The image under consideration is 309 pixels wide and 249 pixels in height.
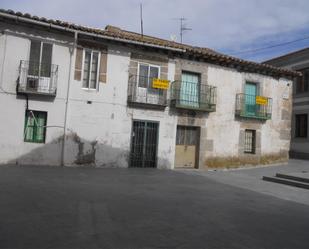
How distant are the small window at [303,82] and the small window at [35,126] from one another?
16.9m

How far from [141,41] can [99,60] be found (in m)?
1.93

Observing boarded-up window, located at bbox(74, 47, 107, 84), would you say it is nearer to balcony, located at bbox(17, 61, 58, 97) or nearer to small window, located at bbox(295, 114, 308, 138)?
balcony, located at bbox(17, 61, 58, 97)

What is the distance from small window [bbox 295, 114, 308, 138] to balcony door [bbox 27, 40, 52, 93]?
655 inches

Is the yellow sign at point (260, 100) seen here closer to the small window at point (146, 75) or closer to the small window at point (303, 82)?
the small window at point (146, 75)

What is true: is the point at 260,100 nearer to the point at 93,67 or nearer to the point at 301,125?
the point at 301,125

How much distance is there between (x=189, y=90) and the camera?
54.4ft

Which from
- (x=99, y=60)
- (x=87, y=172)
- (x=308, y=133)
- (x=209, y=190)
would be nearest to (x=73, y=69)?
(x=99, y=60)

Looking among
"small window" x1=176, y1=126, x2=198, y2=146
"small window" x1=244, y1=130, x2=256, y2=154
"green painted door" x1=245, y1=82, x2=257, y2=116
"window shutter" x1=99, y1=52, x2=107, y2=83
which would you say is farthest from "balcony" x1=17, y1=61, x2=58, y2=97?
"small window" x1=244, y1=130, x2=256, y2=154

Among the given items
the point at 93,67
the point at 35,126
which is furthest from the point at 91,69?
the point at 35,126

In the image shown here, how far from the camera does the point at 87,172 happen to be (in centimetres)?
1266

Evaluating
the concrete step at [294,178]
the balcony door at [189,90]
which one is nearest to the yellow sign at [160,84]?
the balcony door at [189,90]

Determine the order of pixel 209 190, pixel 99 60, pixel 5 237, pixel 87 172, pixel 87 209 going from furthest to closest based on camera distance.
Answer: pixel 99 60 → pixel 87 172 → pixel 209 190 → pixel 87 209 → pixel 5 237

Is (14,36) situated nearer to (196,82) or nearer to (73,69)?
(73,69)

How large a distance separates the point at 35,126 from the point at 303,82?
1736cm
